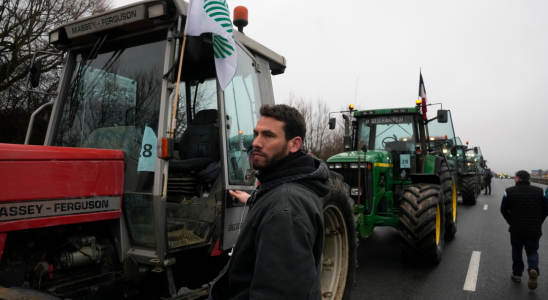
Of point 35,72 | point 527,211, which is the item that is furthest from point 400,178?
point 35,72

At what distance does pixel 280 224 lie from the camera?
136 cm

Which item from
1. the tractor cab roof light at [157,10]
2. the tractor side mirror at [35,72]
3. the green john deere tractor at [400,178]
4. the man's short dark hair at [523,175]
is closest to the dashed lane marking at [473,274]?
the green john deere tractor at [400,178]

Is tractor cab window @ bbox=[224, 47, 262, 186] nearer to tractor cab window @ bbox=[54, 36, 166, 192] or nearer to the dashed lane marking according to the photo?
tractor cab window @ bbox=[54, 36, 166, 192]

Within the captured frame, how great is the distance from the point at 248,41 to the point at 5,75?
38.8 ft

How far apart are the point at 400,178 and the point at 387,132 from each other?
0.94 meters

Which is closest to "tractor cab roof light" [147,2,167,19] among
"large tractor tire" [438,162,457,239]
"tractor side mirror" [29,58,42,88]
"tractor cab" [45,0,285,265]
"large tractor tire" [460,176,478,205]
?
"tractor cab" [45,0,285,265]

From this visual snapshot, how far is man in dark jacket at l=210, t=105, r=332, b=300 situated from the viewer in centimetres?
131

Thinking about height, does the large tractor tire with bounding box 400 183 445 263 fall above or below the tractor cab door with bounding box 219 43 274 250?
below

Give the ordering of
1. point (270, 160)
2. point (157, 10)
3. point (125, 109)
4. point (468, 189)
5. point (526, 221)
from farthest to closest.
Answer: point (468, 189), point (526, 221), point (125, 109), point (157, 10), point (270, 160)

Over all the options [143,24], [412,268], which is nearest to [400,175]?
[412,268]

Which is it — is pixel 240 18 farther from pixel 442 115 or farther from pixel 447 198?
pixel 447 198

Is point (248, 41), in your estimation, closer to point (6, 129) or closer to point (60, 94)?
point (60, 94)

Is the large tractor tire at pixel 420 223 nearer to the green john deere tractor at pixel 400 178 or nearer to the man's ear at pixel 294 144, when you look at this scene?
the green john deere tractor at pixel 400 178

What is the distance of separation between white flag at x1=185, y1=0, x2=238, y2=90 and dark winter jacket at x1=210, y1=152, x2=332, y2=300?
1.57 m
